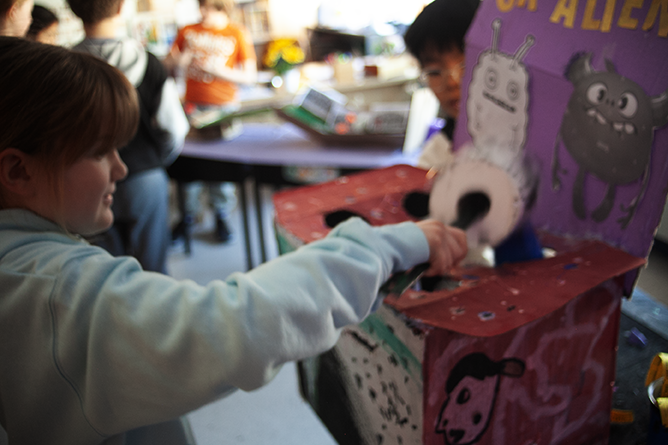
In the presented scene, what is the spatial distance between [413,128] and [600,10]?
1298mm

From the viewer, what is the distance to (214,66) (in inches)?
113

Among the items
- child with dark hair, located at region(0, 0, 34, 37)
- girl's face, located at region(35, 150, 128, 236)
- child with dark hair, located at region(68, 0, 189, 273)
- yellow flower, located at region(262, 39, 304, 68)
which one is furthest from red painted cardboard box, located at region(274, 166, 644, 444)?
yellow flower, located at region(262, 39, 304, 68)

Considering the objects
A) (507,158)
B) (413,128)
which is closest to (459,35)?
(507,158)

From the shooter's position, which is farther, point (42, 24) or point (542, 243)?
point (42, 24)

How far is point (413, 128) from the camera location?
74.5 inches

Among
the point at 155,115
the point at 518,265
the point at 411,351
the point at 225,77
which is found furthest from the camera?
the point at 225,77

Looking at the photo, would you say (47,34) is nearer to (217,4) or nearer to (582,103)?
(582,103)

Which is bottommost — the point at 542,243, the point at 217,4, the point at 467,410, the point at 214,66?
the point at 467,410

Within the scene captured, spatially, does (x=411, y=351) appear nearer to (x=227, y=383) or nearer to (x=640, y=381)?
(x=227, y=383)

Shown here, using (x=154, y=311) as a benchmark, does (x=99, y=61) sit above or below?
above

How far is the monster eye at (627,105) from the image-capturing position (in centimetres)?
58

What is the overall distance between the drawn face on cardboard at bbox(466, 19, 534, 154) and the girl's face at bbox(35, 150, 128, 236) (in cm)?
53

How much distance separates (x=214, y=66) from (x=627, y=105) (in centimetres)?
264

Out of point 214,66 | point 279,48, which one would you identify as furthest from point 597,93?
point 279,48
